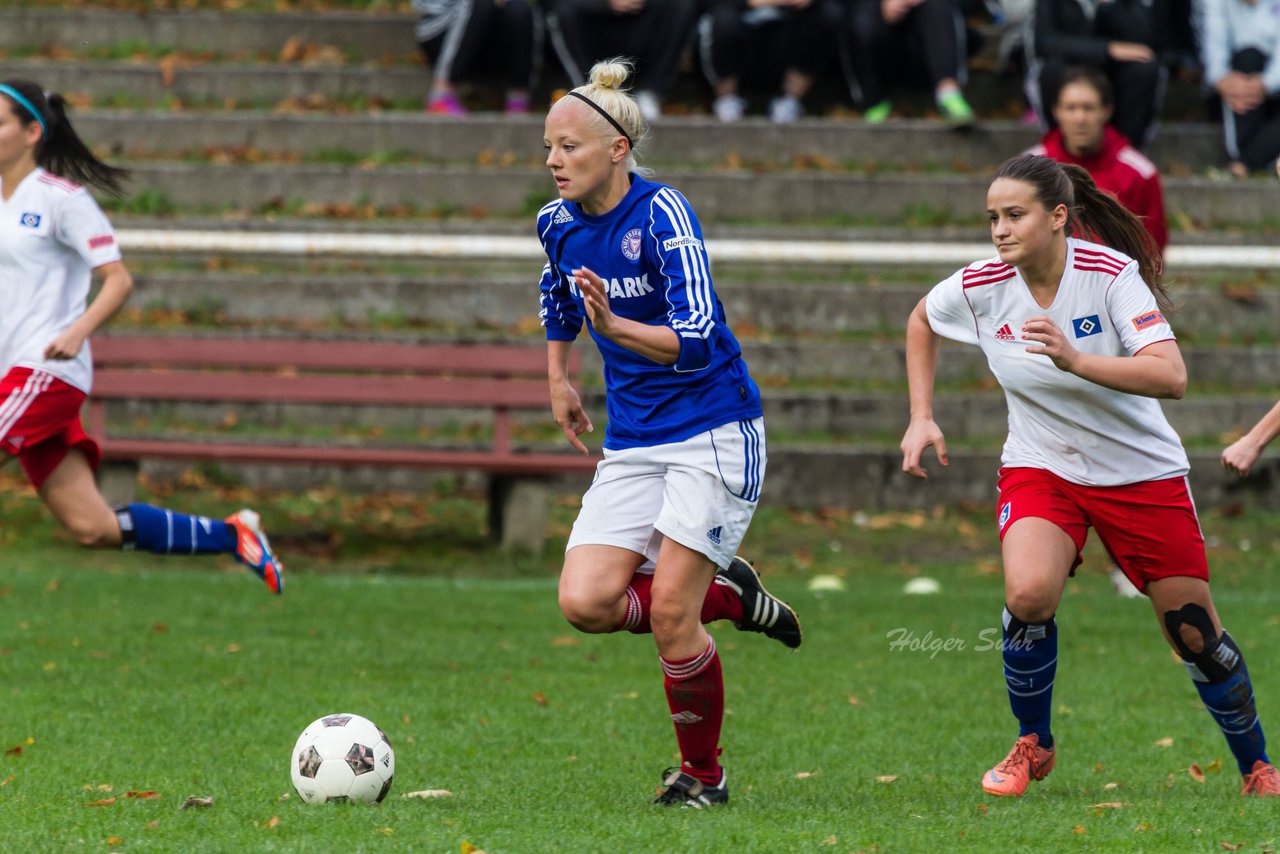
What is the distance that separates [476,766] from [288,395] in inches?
198

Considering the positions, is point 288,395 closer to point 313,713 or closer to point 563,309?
point 313,713

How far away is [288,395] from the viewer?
10.2 meters

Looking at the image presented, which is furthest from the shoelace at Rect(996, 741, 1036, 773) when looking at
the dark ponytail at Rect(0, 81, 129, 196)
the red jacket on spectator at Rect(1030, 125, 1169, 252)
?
the dark ponytail at Rect(0, 81, 129, 196)

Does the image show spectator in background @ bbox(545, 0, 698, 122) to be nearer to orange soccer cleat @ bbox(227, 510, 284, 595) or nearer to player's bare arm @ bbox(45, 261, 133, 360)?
orange soccer cleat @ bbox(227, 510, 284, 595)

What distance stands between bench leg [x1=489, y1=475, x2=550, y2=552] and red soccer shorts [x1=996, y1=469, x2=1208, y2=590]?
5.01m

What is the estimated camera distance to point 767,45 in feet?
46.6

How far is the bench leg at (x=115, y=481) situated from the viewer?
973 cm

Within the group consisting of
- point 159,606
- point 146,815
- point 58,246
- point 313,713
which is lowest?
point 159,606

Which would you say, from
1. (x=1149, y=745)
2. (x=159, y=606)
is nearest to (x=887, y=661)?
(x=1149, y=745)

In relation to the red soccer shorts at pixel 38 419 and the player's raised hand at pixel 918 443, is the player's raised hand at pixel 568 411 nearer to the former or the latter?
the player's raised hand at pixel 918 443

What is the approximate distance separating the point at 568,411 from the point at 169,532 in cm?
306

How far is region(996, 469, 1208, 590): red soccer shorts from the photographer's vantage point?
16.7ft

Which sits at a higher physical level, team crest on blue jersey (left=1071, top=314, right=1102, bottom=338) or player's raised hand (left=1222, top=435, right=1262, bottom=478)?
team crest on blue jersey (left=1071, top=314, right=1102, bottom=338)

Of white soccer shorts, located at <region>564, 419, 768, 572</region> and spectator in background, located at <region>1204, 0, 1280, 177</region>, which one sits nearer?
white soccer shorts, located at <region>564, 419, 768, 572</region>
